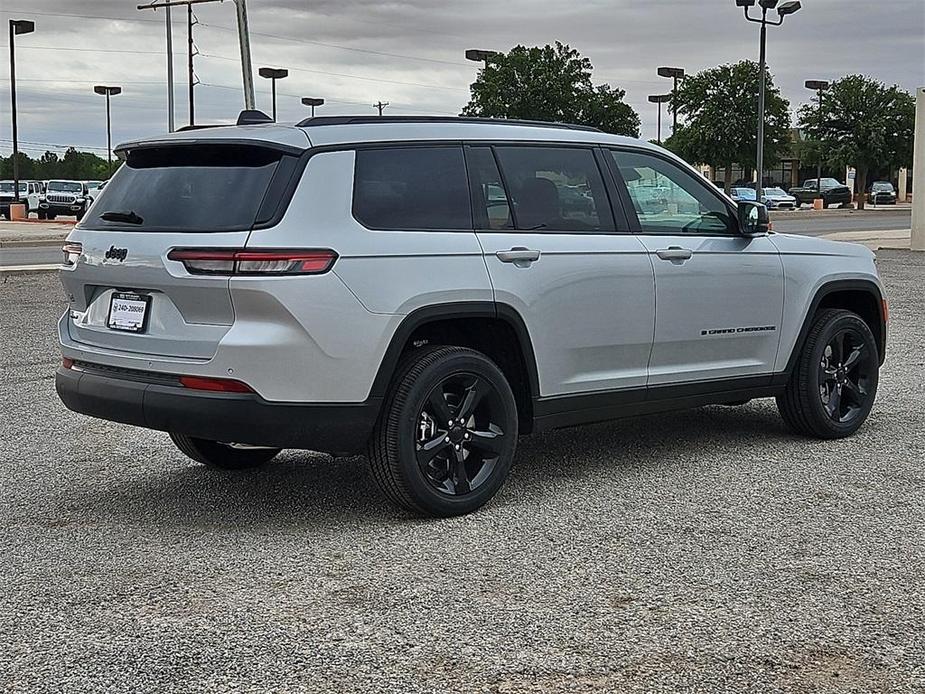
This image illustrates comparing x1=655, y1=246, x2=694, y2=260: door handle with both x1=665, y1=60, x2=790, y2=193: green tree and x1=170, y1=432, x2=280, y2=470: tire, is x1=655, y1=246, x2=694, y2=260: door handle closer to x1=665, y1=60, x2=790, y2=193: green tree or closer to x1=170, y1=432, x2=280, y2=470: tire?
x1=170, y1=432, x2=280, y2=470: tire

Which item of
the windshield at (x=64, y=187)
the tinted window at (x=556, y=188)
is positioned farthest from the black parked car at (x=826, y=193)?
the tinted window at (x=556, y=188)

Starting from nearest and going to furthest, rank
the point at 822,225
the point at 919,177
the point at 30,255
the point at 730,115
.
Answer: the point at 30,255 → the point at 919,177 → the point at 822,225 → the point at 730,115

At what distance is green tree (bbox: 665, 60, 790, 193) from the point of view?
5956 cm

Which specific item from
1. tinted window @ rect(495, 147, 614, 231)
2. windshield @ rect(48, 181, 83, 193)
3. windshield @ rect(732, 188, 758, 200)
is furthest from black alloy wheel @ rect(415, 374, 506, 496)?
windshield @ rect(48, 181, 83, 193)

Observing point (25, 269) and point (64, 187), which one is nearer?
point (25, 269)

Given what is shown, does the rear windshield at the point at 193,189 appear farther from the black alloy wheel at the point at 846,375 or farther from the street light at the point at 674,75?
the street light at the point at 674,75

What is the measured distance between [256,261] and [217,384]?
54 centimetres

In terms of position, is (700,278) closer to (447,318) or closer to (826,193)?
(447,318)

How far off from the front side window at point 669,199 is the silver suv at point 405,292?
0.01 meters

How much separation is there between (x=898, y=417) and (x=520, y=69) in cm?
5761

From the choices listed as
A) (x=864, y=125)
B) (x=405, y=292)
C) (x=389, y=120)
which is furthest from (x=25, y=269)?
(x=864, y=125)

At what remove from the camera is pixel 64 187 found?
173 feet

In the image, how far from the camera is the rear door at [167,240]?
17.5 feet

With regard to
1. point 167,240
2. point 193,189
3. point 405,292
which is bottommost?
point 405,292
